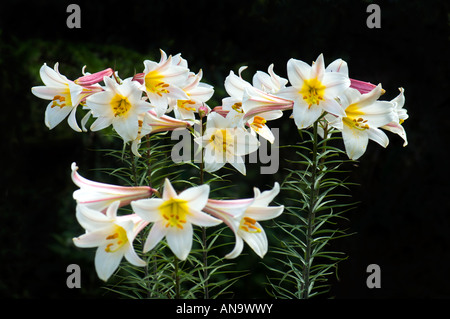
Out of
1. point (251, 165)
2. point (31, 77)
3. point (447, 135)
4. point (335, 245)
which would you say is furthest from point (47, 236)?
point (447, 135)

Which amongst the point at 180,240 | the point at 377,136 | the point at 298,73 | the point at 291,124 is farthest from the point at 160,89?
the point at 291,124

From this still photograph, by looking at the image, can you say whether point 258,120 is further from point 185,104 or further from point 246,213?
point 246,213

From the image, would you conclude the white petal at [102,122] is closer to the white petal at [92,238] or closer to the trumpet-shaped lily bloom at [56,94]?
the trumpet-shaped lily bloom at [56,94]

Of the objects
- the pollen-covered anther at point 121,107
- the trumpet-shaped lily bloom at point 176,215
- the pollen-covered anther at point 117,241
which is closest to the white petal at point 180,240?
the trumpet-shaped lily bloom at point 176,215

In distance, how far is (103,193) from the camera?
4.30ft

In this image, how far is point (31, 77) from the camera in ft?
10.2

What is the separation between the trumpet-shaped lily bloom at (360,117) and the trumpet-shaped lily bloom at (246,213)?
0.33 m

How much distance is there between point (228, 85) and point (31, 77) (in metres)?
1.82

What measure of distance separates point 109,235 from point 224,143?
1.40 feet

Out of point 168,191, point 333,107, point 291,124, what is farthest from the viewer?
point 291,124

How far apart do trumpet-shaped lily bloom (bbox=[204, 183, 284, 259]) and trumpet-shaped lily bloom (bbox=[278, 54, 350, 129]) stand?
274 millimetres

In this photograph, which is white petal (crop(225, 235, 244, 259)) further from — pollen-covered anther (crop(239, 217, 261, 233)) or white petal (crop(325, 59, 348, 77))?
white petal (crop(325, 59, 348, 77))

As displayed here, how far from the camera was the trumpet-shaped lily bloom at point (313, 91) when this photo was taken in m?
1.46

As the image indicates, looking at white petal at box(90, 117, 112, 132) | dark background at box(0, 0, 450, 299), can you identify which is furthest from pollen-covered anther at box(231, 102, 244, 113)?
dark background at box(0, 0, 450, 299)
